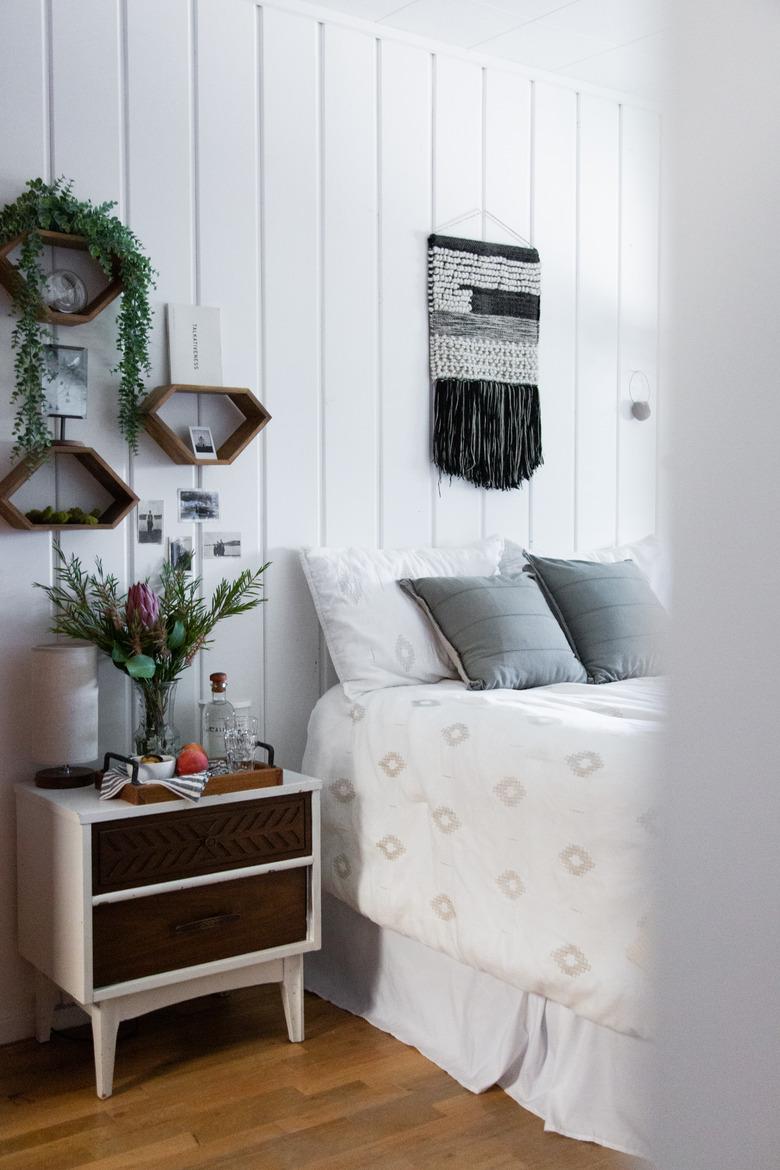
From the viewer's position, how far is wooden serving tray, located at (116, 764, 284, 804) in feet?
7.75

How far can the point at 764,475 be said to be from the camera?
1.48ft

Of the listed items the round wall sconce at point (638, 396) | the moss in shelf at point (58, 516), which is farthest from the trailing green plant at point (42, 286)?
the round wall sconce at point (638, 396)

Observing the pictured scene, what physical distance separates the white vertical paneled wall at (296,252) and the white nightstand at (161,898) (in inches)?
9.4

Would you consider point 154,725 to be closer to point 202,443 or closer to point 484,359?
point 202,443

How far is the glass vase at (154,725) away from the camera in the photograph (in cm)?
259

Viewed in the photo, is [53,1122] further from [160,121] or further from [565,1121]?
[160,121]

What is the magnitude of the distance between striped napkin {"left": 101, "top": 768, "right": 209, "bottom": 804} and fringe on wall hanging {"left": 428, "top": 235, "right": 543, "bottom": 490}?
4.15ft

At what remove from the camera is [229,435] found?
2898mm

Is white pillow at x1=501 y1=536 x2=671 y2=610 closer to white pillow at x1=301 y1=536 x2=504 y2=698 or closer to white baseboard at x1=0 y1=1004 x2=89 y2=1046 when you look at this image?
white pillow at x1=301 y1=536 x2=504 y2=698

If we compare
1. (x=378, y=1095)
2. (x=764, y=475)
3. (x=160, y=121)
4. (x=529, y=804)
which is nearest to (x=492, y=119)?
(x=160, y=121)

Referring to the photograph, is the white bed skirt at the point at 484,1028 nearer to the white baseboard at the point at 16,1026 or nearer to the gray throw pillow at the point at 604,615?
the white baseboard at the point at 16,1026

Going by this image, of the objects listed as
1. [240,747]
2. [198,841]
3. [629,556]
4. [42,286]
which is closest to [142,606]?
[240,747]

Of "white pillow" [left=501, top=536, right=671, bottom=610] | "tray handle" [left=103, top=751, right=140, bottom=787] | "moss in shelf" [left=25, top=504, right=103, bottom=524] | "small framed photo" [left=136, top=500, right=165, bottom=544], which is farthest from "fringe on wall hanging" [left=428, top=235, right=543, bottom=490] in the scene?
"tray handle" [left=103, top=751, right=140, bottom=787]

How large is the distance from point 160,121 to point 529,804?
1.85 m
